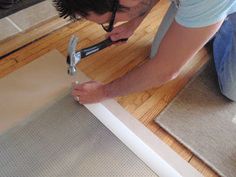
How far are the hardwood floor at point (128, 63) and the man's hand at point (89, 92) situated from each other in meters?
0.17

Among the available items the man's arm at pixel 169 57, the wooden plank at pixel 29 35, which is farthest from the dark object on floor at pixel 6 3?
the man's arm at pixel 169 57

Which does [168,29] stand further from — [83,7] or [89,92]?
[89,92]

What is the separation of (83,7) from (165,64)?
303mm

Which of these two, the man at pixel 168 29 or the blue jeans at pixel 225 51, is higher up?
the man at pixel 168 29

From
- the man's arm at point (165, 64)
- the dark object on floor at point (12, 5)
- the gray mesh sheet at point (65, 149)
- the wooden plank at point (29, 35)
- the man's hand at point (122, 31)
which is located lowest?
the gray mesh sheet at point (65, 149)

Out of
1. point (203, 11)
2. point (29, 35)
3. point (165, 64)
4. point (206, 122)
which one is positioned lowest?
point (206, 122)

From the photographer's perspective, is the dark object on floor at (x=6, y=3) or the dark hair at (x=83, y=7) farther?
the dark object on floor at (x=6, y=3)

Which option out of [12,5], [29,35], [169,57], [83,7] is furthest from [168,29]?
[12,5]

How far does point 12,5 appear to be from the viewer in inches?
58.8

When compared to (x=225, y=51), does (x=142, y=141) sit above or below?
below

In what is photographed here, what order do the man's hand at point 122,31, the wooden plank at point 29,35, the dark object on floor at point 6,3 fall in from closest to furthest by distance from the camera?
the man's hand at point 122,31, the wooden plank at point 29,35, the dark object on floor at point 6,3

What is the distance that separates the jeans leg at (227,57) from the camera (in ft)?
3.97

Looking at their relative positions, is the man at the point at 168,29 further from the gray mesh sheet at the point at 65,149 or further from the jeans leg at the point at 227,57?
the jeans leg at the point at 227,57

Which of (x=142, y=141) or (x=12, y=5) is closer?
(x=142, y=141)
